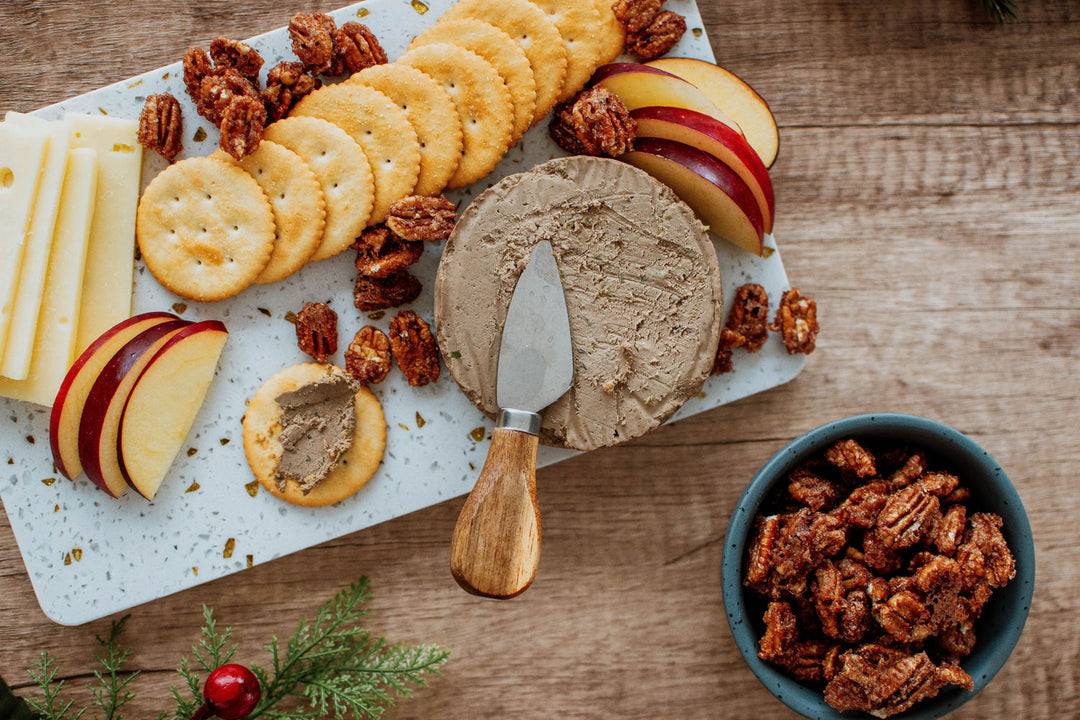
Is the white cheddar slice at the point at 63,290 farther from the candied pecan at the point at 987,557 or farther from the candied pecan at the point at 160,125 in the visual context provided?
the candied pecan at the point at 987,557

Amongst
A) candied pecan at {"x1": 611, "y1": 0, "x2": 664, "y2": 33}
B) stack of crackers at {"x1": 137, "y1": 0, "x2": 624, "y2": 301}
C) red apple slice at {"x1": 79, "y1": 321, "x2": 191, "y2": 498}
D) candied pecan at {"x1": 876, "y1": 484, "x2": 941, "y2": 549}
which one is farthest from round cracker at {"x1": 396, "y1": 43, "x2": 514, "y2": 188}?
candied pecan at {"x1": 876, "y1": 484, "x2": 941, "y2": 549}

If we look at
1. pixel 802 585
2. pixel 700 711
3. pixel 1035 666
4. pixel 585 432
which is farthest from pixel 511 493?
pixel 1035 666

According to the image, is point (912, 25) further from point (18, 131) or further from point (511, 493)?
point (18, 131)

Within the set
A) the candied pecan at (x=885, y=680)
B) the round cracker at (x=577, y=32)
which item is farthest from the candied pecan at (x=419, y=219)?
the candied pecan at (x=885, y=680)

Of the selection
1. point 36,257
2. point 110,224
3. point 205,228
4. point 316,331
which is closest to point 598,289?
point 316,331

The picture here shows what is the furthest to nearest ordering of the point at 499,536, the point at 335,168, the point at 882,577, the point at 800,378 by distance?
the point at 800,378
the point at 335,168
the point at 882,577
the point at 499,536

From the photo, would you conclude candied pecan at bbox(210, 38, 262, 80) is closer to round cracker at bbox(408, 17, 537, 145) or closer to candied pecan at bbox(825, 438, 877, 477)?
round cracker at bbox(408, 17, 537, 145)

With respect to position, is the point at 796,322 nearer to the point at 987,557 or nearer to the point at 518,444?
the point at 987,557
